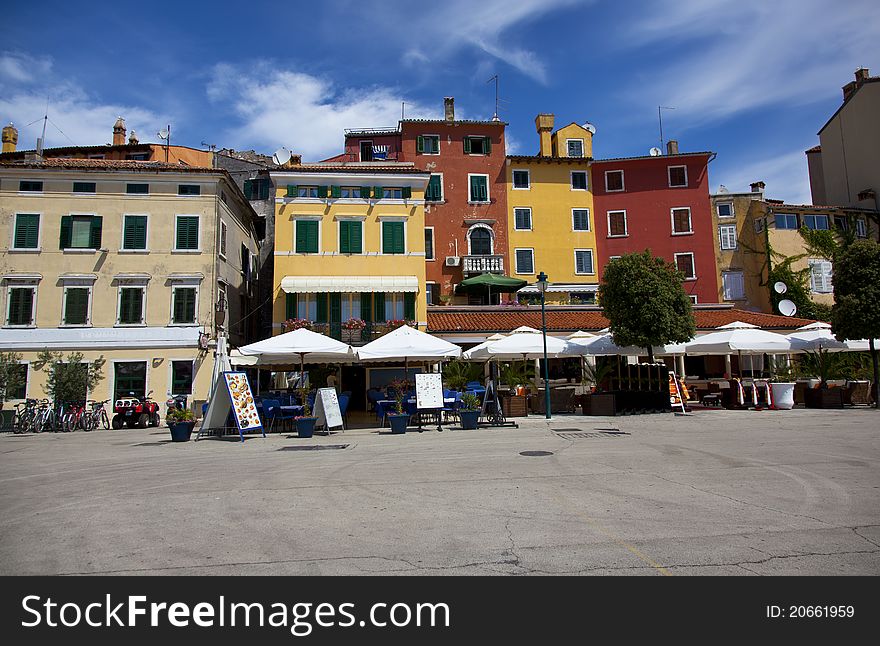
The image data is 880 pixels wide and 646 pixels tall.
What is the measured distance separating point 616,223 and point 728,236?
21.9 feet

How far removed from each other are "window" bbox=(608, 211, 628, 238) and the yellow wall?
46.5 feet

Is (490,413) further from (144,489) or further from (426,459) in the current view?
(144,489)

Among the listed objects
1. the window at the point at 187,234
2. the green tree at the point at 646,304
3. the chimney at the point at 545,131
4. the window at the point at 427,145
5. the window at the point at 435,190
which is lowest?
the green tree at the point at 646,304

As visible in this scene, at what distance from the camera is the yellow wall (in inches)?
1134

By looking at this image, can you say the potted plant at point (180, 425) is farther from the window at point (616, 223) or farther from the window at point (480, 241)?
the window at point (616, 223)

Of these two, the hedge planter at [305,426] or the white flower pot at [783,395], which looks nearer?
the hedge planter at [305,426]

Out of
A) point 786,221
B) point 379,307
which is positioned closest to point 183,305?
point 379,307

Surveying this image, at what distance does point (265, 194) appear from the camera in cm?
3781

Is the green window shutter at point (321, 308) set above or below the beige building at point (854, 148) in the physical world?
below

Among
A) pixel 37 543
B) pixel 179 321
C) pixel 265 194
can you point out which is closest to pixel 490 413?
pixel 37 543

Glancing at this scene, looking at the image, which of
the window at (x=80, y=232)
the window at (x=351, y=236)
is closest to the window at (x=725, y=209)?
the window at (x=351, y=236)

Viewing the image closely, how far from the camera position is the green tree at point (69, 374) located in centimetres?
2259

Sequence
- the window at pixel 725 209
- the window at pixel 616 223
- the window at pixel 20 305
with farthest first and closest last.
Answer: the window at pixel 616 223
the window at pixel 725 209
the window at pixel 20 305

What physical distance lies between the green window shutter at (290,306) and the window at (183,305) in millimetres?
3815
